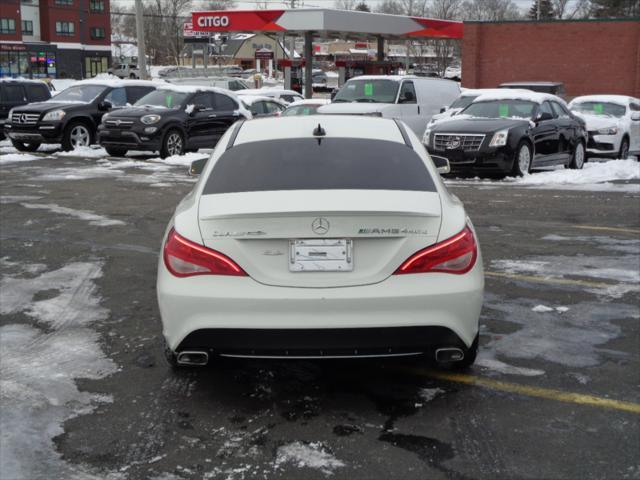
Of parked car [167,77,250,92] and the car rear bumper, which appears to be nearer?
the car rear bumper

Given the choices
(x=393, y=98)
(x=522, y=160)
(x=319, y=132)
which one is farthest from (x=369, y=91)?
(x=319, y=132)

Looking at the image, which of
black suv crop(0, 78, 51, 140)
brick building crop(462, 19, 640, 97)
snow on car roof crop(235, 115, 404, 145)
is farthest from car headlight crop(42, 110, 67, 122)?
brick building crop(462, 19, 640, 97)

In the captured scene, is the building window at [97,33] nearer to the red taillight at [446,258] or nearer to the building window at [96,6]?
the building window at [96,6]

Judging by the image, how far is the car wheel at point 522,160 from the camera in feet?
51.1

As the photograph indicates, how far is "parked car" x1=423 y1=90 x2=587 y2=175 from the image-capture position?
50.3 ft

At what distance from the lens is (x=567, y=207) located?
12078mm

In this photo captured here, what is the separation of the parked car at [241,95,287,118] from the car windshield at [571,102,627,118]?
7.84 m

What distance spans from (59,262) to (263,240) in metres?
4.76

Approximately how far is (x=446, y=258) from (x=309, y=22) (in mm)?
31252

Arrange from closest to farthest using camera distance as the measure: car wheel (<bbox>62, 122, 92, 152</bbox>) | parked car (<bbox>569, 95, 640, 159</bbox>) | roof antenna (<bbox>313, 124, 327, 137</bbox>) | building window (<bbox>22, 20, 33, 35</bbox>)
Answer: roof antenna (<bbox>313, 124, 327, 137</bbox>), parked car (<bbox>569, 95, 640, 159</bbox>), car wheel (<bbox>62, 122, 92, 152</bbox>), building window (<bbox>22, 20, 33, 35</bbox>)

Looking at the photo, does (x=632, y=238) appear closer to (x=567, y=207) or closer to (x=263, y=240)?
(x=567, y=207)

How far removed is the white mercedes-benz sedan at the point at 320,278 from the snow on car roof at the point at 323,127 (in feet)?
3.30

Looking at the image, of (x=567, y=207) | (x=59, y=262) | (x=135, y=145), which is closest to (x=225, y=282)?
(x=59, y=262)

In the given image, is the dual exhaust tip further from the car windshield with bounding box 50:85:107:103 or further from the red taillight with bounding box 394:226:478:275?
the car windshield with bounding box 50:85:107:103
